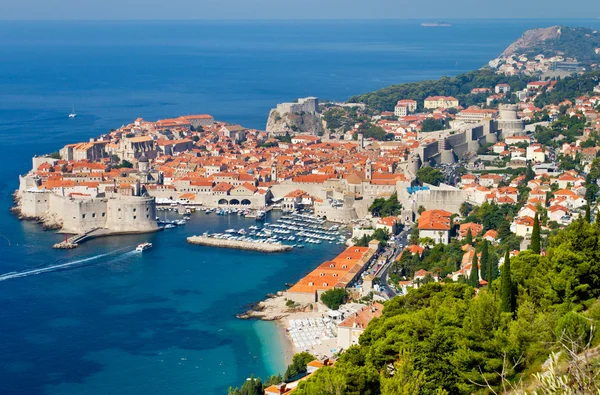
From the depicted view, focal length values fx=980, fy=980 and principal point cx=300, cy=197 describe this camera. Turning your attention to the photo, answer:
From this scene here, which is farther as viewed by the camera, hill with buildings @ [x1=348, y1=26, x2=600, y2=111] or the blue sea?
hill with buildings @ [x1=348, y1=26, x2=600, y2=111]

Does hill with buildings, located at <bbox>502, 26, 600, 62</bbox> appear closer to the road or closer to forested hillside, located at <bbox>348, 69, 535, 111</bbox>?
forested hillside, located at <bbox>348, 69, 535, 111</bbox>

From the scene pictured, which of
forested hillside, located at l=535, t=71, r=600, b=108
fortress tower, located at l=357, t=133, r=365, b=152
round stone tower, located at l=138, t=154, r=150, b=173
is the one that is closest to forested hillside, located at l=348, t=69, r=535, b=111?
forested hillside, located at l=535, t=71, r=600, b=108

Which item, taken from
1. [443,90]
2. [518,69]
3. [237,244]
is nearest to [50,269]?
[237,244]

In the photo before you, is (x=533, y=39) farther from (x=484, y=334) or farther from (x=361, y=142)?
(x=484, y=334)

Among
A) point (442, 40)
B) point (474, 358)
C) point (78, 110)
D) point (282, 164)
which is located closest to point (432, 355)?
point (474, 358)

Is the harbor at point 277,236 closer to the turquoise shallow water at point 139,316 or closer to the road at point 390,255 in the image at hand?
the turquoise shallow water at point 139,316
